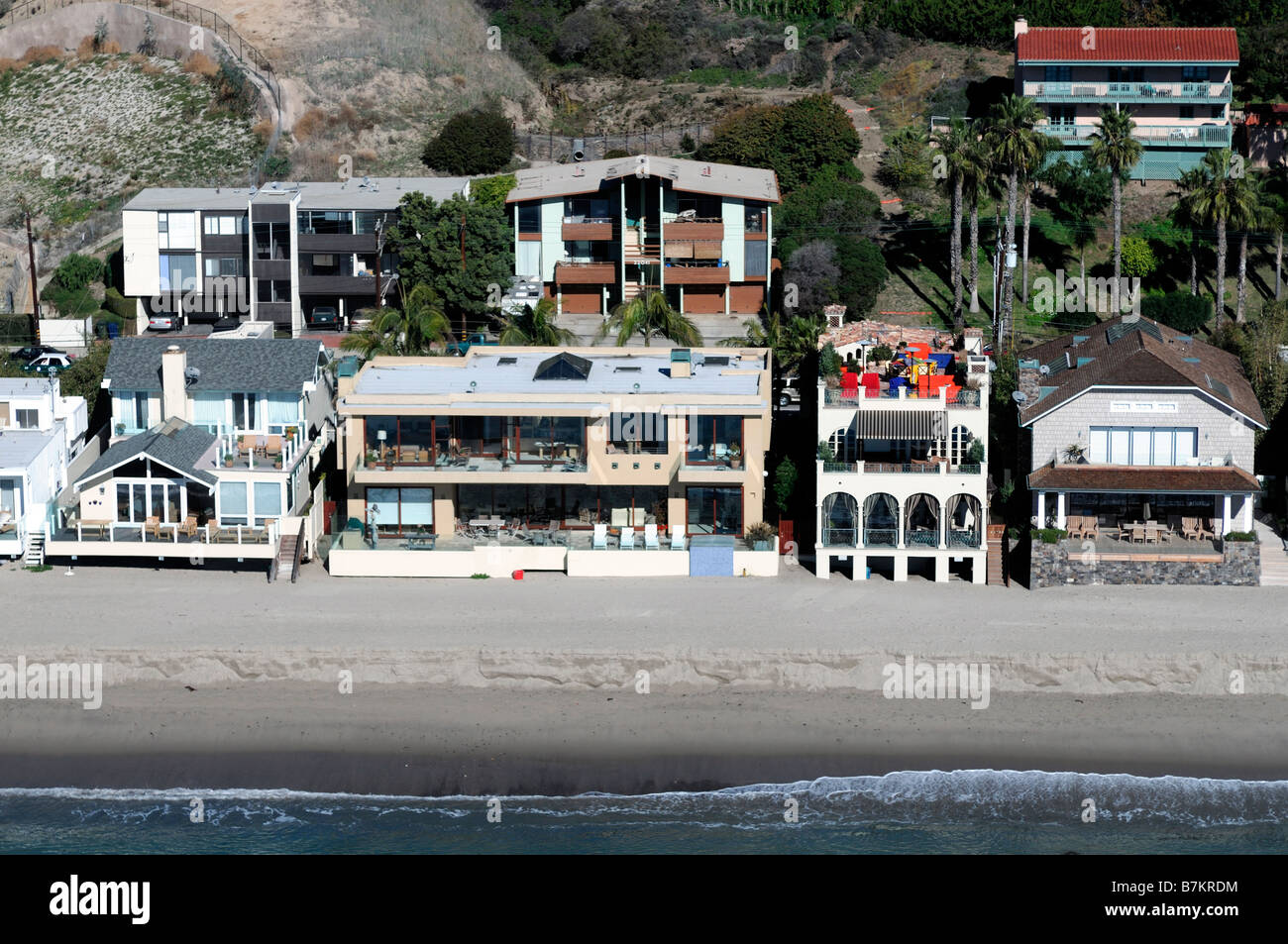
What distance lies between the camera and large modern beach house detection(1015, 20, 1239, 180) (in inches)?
3590

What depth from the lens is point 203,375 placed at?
197 feet

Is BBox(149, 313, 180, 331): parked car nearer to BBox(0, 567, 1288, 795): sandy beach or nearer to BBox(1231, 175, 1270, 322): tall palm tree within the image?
BBox(0, 567, 1288, 795): sandy beach

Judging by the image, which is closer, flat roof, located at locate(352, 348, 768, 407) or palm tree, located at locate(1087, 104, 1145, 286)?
flat roof, located at locate(352, 348, 768, 407)

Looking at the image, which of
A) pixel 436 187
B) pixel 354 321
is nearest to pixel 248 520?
pixel 354 321

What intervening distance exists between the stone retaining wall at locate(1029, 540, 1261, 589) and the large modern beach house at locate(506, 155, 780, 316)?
1001 inches

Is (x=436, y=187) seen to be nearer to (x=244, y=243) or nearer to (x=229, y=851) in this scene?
(x=244, y=243)

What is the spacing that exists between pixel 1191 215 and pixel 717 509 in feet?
87.1

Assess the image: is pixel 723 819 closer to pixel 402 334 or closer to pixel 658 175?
pixel 402 334

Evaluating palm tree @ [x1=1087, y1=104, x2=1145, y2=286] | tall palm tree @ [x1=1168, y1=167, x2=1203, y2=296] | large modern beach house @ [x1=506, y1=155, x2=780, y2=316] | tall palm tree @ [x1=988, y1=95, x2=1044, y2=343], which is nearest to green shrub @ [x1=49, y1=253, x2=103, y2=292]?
large modern beach house @ [x1=506, y1=155, x2=780, y2=316]

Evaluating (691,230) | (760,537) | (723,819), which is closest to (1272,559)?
(760,537)

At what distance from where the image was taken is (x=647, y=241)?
77.2 m

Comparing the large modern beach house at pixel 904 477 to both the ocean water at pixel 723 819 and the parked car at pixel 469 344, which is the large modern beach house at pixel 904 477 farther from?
the parked car at pixel 469 344

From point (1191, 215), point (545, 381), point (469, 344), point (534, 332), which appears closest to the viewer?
point (545, 381)

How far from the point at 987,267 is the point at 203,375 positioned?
35.0 m
